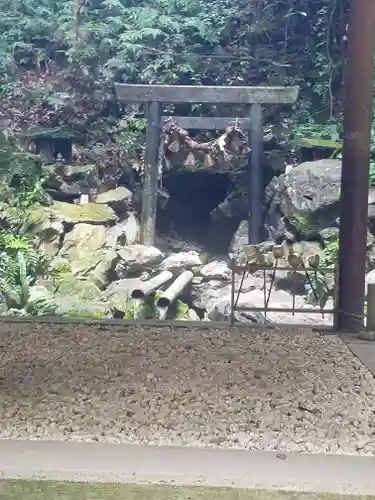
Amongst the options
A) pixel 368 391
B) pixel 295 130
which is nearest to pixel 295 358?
pixel 368 391

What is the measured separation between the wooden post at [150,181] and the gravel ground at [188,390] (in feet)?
12.4

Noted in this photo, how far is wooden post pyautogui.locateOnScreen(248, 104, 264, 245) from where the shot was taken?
7027mm

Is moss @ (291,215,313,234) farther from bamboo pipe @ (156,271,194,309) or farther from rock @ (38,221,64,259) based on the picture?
rock @ (38,221,64,259)

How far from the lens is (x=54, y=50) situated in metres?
8.60

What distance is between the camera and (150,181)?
7.18 metres

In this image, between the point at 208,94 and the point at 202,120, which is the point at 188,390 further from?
A: the point at 202,120

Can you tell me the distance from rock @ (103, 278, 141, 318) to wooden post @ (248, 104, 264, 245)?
161 centimetres

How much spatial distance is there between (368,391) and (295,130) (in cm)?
578

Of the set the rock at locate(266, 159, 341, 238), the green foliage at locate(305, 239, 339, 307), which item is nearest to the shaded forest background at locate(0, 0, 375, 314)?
the rock at locate(266, 159, 341, 238)

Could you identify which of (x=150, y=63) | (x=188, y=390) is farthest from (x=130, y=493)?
(x=150, y=63)

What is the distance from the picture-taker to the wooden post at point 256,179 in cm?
703

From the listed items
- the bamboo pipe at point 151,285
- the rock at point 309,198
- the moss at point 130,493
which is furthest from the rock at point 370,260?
the moss at point 130,493

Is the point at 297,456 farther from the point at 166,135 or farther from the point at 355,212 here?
the point at 166,135

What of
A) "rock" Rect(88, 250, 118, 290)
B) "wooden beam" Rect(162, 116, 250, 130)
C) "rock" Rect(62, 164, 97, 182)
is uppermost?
"wooden beam" Rect(162, 116, 250, 130)
